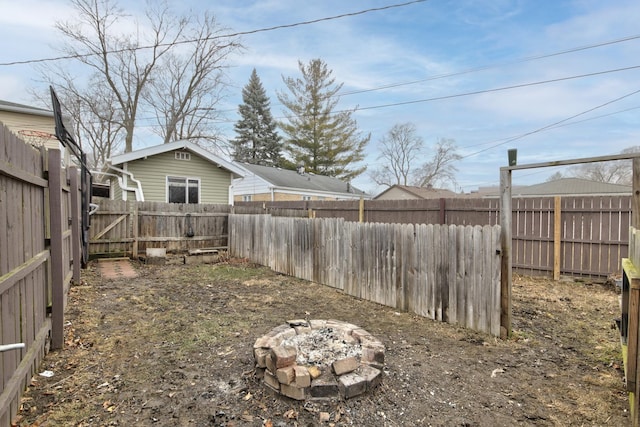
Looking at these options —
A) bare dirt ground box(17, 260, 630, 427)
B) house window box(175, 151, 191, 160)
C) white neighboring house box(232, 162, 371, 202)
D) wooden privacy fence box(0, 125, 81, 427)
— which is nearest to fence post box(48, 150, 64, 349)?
wooden privacy fence box(0, 125, 81, 427)

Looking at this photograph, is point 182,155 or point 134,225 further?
point 182,155

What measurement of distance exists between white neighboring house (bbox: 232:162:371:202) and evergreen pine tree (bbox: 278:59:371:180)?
5.63 meters

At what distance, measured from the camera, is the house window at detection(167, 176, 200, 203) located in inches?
452

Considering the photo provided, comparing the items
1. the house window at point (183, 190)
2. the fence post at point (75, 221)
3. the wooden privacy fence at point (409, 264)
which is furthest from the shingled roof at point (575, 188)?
the fence post at point (75, 221)

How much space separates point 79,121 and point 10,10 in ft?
41.9

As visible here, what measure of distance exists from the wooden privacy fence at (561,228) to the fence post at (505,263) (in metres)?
3.79

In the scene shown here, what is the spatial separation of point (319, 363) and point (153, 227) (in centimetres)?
805

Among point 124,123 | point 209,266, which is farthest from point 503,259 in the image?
point 124,123

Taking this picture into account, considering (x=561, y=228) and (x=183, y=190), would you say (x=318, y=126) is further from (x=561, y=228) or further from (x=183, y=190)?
(x=561, y=228)

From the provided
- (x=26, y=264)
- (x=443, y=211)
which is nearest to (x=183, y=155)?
(x=443, y=211)

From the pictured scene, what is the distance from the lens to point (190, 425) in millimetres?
2070

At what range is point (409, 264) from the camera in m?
4.64

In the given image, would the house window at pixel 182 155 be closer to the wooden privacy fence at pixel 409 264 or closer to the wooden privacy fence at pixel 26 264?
the wooden privacy fence at pixel 409 264

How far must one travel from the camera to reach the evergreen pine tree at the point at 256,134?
3431 centimetres
